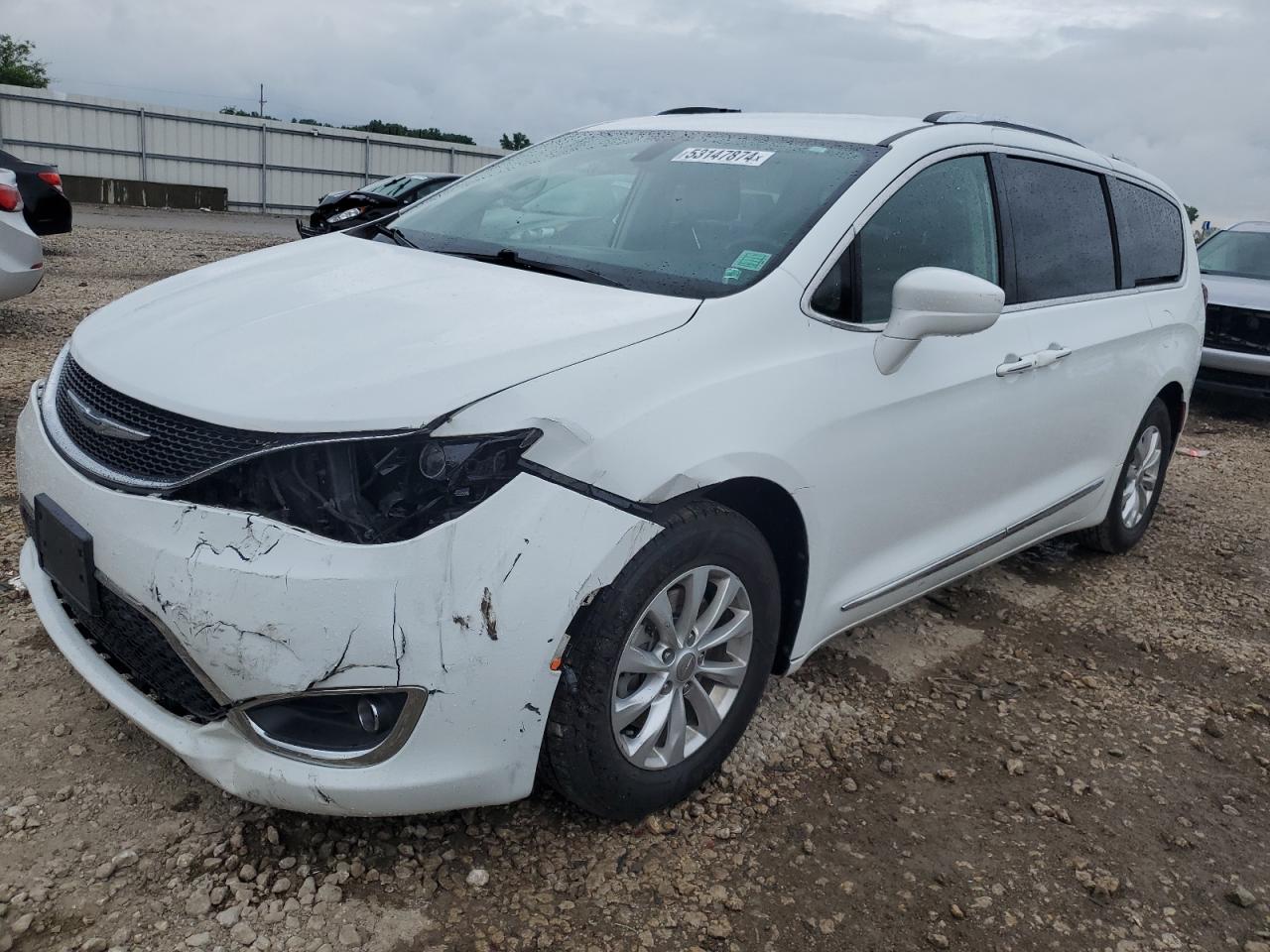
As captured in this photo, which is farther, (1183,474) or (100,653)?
(1183,474)

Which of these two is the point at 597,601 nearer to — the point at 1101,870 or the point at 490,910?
the point at 490,910

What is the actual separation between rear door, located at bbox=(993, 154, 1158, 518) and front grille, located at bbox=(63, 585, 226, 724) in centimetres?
260

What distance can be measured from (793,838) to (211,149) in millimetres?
28224

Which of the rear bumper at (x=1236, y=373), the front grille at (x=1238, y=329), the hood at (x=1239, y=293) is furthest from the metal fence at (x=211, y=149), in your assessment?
the rear bumper at (x=1236, y=373)

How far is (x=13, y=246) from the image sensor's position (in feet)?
21.6

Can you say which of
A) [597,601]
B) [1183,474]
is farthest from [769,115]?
[1183,474]

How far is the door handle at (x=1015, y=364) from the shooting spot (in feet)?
10.5

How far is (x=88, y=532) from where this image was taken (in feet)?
7.00

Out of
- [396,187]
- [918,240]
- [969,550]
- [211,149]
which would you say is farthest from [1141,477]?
[211,149]

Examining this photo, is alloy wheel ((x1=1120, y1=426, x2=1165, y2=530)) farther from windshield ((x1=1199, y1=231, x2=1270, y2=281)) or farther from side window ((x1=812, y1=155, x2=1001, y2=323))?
windshield ((x1=1199, y1=231, x2=1270, y2=281))

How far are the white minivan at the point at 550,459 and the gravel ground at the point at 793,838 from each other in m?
0.23

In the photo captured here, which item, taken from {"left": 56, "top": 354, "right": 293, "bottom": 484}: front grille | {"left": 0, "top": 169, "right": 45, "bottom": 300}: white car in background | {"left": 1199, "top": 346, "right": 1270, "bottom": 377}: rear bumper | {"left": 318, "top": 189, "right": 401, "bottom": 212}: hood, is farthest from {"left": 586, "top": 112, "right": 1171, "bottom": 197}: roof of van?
{"left": 318, "top": 189, "right": 401, "bottom": 212}: hood

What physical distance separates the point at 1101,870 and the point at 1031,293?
1.84 m

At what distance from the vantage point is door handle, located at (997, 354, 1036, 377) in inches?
126
